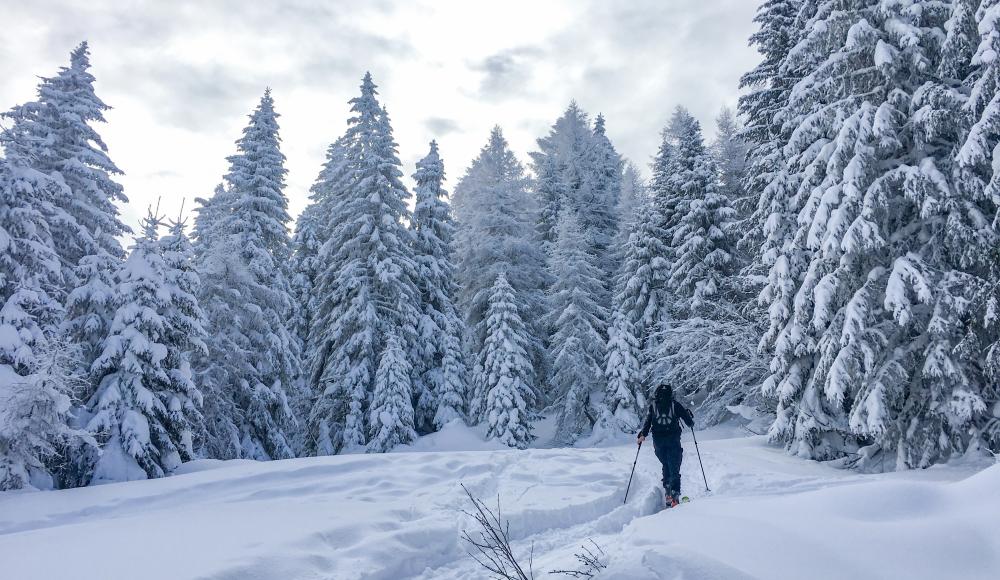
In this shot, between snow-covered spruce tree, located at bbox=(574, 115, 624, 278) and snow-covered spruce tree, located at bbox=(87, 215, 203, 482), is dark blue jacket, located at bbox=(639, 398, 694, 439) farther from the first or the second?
snow-covered spruce tree, located at bbox=(574, 115, 624, 278)

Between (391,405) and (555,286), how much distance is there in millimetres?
10425

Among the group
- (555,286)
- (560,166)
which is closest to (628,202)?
(560,166)

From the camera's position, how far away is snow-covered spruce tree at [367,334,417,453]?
71.0 ft

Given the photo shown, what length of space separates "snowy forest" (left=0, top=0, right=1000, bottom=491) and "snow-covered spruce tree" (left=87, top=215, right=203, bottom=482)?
0.06m

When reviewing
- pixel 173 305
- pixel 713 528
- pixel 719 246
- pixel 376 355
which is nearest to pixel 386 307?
pixel 376 355

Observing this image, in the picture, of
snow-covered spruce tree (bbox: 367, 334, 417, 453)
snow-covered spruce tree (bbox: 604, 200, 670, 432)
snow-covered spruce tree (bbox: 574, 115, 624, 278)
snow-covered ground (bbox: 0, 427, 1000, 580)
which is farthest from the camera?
snow-covered spruce tree (bbox: 574, 115, 624, 278)

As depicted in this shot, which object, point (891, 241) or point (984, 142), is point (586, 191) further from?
point (984, 142)

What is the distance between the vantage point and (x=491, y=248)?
96.7 feet

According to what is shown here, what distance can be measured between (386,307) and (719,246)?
1461cm

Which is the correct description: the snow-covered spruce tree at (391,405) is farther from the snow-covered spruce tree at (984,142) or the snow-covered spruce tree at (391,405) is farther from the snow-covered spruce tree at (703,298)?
the snow-covered spruce tree at (984,142)

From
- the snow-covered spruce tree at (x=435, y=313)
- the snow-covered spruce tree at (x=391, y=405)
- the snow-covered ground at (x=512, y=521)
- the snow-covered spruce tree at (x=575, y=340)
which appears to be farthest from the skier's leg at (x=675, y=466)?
the snow-covered spruce tree at (x=575, y=340)

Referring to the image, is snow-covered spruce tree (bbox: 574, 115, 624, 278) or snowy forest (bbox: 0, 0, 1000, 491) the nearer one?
snowy forest (bbox: 0, 0, 1000, 491)

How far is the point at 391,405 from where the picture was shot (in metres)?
21.9

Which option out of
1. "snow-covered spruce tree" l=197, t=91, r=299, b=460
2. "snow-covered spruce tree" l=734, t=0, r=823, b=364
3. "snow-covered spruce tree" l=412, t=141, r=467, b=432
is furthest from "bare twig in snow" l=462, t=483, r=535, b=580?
"snow-covered spruce tree" l=412, t=141, r=467, b=432
